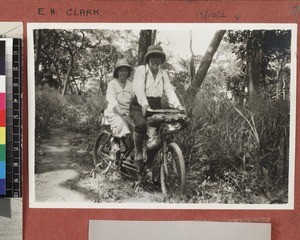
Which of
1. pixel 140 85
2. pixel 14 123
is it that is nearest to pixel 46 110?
pixel 14 123

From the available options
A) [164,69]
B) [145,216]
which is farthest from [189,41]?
[145,216]

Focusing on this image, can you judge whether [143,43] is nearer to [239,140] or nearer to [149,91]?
[149,91]

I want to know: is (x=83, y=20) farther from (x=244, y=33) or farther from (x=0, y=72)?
(x=244, y=33)

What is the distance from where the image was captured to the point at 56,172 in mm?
856

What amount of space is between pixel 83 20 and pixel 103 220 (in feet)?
1.11

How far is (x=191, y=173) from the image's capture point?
86 cm

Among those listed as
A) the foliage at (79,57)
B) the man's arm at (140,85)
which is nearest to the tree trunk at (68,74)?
the foliage at (79,57)

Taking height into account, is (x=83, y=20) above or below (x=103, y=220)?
above

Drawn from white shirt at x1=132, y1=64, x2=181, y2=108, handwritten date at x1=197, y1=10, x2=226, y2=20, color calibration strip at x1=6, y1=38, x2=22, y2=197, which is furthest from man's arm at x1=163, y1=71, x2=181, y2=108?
color calibration strip at x1=6, y1=38, x2=22, y2=197

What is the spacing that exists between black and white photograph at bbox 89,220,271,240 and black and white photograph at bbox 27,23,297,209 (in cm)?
3

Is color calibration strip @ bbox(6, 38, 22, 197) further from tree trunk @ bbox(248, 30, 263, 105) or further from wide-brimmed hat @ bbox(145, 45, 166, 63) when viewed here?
tree trunk @ bbox(248, 30, 263, 105)

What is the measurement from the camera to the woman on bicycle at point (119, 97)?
85cm

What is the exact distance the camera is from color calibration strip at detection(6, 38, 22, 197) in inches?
33.0

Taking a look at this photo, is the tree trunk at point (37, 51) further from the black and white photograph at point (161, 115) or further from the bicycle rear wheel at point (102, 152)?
the bicycle rear wheel at point (102, 152)
